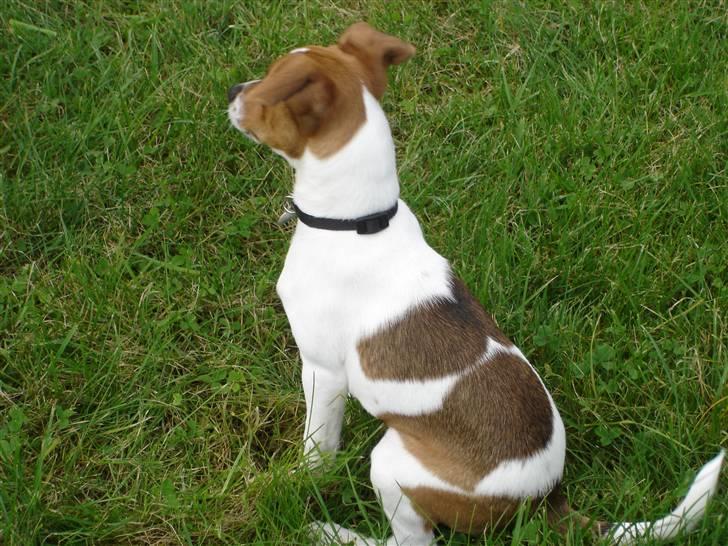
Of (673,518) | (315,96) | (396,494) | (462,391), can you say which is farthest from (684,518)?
(315,96)

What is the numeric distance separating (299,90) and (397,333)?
3.07ft

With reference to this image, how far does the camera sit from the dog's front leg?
3.50 m

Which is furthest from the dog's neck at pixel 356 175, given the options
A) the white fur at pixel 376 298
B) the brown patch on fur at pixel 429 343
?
the brown patch on fur at pixel 429 343

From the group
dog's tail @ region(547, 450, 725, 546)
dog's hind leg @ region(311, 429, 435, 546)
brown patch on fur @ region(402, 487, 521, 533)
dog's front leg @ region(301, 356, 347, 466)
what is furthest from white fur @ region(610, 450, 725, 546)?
dog's front leg @ region(301, 356, 347, 466)

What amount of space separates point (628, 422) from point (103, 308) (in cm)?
239

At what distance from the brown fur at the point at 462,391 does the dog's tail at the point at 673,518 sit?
355 mm

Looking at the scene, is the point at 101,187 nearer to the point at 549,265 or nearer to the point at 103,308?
the point at 103,308

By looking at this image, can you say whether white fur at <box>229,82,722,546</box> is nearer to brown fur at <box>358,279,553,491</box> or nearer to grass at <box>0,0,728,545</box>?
brown fur at <box>358,279,553,491</box>

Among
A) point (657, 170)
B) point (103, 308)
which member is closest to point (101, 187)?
point (103, 308)

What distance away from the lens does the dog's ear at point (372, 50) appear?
3260mm

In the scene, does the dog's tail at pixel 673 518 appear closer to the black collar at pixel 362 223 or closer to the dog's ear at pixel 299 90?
the black collar at pixel 362 223

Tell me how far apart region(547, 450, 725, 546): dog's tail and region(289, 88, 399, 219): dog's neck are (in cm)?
126

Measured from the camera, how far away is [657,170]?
15.8 ft

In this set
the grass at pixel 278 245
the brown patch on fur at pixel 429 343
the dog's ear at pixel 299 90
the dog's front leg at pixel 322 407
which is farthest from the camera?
the grass at pixel 278 245
